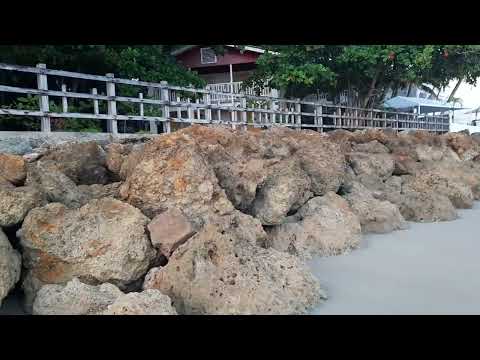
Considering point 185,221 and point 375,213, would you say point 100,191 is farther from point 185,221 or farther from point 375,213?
point 375,213

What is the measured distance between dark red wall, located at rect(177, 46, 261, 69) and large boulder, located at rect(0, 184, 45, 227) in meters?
15.3

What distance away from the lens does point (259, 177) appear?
6219mm

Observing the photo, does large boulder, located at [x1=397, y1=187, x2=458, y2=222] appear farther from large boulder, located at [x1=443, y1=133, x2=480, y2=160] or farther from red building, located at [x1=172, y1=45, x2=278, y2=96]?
red building, located at [x1=172, y1=45, x2=278, y2=96]

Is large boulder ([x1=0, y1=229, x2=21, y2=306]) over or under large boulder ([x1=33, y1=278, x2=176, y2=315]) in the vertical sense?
over

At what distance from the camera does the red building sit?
1927cm

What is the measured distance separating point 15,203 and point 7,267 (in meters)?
0.74

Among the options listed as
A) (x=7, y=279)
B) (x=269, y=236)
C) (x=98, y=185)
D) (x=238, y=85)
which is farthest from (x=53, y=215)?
(x=238, y=85)

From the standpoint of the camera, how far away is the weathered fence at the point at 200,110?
723 centimetres

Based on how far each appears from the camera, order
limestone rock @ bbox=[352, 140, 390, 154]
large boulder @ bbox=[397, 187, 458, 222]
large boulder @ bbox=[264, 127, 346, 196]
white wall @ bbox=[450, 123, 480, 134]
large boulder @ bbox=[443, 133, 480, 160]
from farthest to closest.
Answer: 1. white wall @ bbox=[450, 123, 480, 134]
2. large boulder @ bbox=[443, 133, 480, 160]
3. limestone rock @ bbox=[352, 140, 390, 154]
4. large boulder @ bbox=[397, 187, 458, 222]
5. large boulder @ bbox=[264, 127, 346, 196]

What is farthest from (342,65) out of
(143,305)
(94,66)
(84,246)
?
(143,305)

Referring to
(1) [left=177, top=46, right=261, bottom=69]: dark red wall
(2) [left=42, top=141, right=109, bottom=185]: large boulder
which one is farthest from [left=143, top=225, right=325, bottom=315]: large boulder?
(1) [left=177, top=46, right=261, bottom=69]: dark red wall
